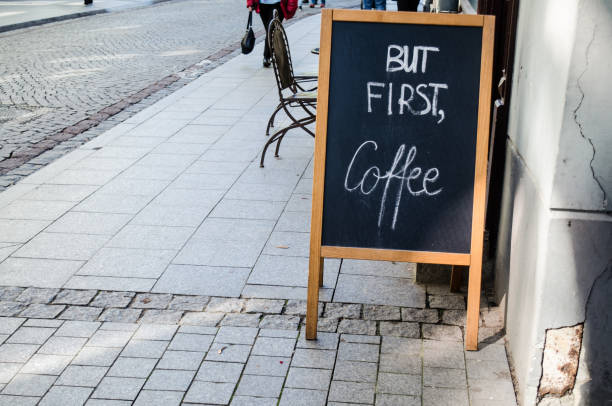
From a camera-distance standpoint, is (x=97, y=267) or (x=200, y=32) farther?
(x=200, y=32)

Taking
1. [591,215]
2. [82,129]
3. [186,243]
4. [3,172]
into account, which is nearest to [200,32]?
[82,129]

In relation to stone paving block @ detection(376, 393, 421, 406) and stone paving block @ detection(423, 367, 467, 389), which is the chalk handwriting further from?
stone paving block @ detection(376, 393, 421, 406)

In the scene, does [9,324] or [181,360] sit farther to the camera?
[9,324]

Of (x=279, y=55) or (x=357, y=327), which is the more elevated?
(x=279, y=55)

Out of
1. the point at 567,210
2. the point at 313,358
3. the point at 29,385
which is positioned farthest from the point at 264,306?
the point at 567,210

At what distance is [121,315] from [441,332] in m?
1.72

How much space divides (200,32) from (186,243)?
11830 millimetres

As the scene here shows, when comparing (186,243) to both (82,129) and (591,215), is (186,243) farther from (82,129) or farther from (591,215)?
(82,129)

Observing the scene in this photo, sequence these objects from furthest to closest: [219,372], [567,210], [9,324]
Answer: [9,324]
[219,372]
[567,210]

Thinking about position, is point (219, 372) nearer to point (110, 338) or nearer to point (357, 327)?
point (110, 338)

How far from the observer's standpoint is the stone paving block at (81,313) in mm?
3861

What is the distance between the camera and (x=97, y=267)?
4.46 metres

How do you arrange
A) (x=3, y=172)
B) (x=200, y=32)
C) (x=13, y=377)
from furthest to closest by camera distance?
(x=200, y=32) < (x=3, y=172) < (x=13, y=377)

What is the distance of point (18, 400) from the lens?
10.3 feet
